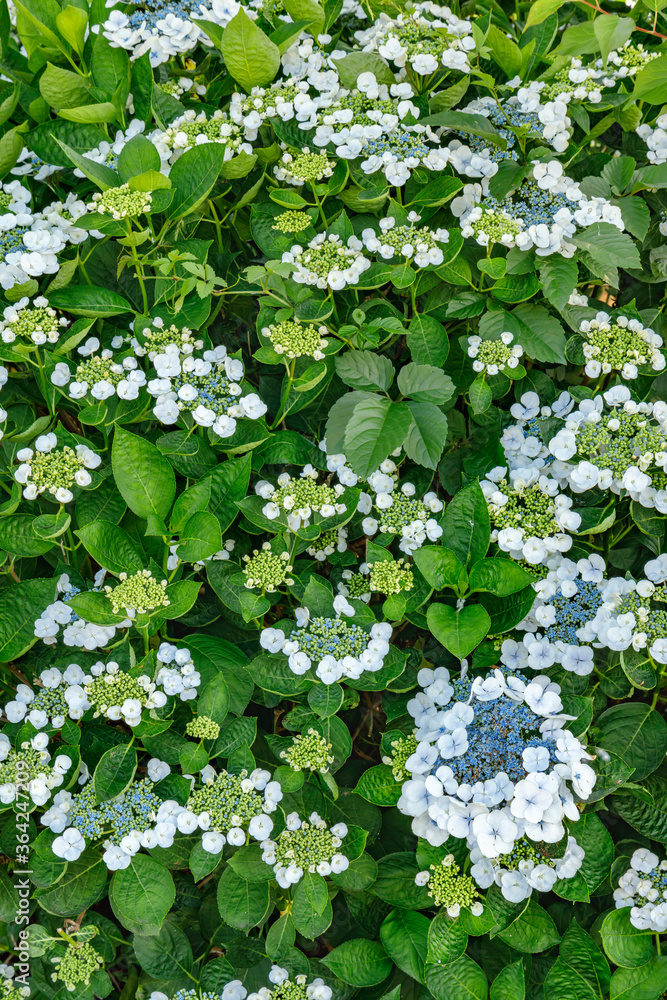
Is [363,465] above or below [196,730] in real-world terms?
above

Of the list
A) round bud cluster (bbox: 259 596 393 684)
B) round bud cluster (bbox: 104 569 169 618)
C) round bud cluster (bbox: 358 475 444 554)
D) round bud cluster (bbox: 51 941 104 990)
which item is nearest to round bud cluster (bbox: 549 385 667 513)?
round bud cluster (bbox: 358 475 444 554)

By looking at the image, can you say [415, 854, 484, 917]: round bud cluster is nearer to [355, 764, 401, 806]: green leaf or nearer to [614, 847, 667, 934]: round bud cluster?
[355, 764, 401, 806]: green leaf

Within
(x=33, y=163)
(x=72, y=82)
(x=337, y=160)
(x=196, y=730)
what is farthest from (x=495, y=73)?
(x=196, y=730)

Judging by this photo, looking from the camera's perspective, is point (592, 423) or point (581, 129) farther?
point (581, 129)

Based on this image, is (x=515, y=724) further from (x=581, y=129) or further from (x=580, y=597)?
(x=581, y=129)

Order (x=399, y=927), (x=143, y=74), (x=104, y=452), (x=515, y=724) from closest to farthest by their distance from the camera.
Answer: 1. (x=515, y=724)
2. (x=399, y=927)
3. (x=104, y=452)
4. (x=143, y=74)

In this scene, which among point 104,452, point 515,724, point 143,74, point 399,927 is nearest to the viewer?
point 515,724

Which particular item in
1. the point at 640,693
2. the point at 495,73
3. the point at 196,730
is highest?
the point at 495,73

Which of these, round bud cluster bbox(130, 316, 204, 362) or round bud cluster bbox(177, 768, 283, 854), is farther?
round bud cluster bbox(130, 316, 204, 362)
